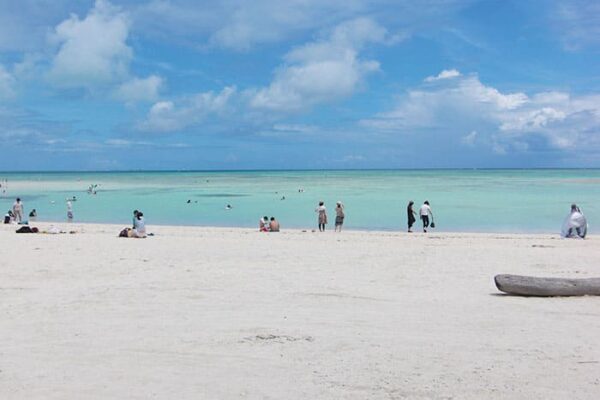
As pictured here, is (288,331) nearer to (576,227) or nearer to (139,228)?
(139,228)

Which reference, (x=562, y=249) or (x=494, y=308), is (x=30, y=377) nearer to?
(x=494, y=308)

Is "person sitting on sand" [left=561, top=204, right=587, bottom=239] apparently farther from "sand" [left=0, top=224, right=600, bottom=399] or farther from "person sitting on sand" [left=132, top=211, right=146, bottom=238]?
"person sitting on sand" [left=132, top=211, right=146, bottom=238]

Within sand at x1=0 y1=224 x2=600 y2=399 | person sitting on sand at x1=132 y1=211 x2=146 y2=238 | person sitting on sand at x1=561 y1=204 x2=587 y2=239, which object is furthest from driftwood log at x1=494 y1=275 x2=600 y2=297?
person sitting on sand at x1=132 y1=211 x2=146 y2=238

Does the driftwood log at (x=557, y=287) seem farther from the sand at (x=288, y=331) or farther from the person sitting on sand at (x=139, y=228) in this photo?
the person sitting on sand at (x=139, y=228)

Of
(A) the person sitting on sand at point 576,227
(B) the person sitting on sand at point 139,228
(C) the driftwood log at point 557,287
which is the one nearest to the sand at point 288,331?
(C) the driftwood log at point 557,287

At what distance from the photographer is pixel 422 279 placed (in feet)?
39.7

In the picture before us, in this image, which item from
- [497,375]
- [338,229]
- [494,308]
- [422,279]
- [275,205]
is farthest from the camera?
[275,205]

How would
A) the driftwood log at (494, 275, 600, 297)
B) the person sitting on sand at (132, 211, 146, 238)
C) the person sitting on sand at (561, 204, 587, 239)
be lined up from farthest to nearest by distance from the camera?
1. the person sitting on sand at (561, 204, 587, 239)
2. the person sitting on sand at (132, 211, 146, 238)
3. the driftwood log at (494, 275, 600, 297)

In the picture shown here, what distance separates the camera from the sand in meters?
6.02

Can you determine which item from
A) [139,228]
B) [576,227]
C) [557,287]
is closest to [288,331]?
[557,287]

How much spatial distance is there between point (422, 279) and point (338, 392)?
6578mm

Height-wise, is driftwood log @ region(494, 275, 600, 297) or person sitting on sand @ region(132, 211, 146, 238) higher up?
person sitting on sand @ region(132, 211, 146, 238)

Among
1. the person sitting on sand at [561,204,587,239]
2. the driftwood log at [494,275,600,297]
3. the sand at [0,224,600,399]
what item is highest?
the person sitting on sand at [561,204,587,239]

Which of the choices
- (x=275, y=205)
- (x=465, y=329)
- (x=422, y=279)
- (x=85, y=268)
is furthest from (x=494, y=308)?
(x=275, y=205)
